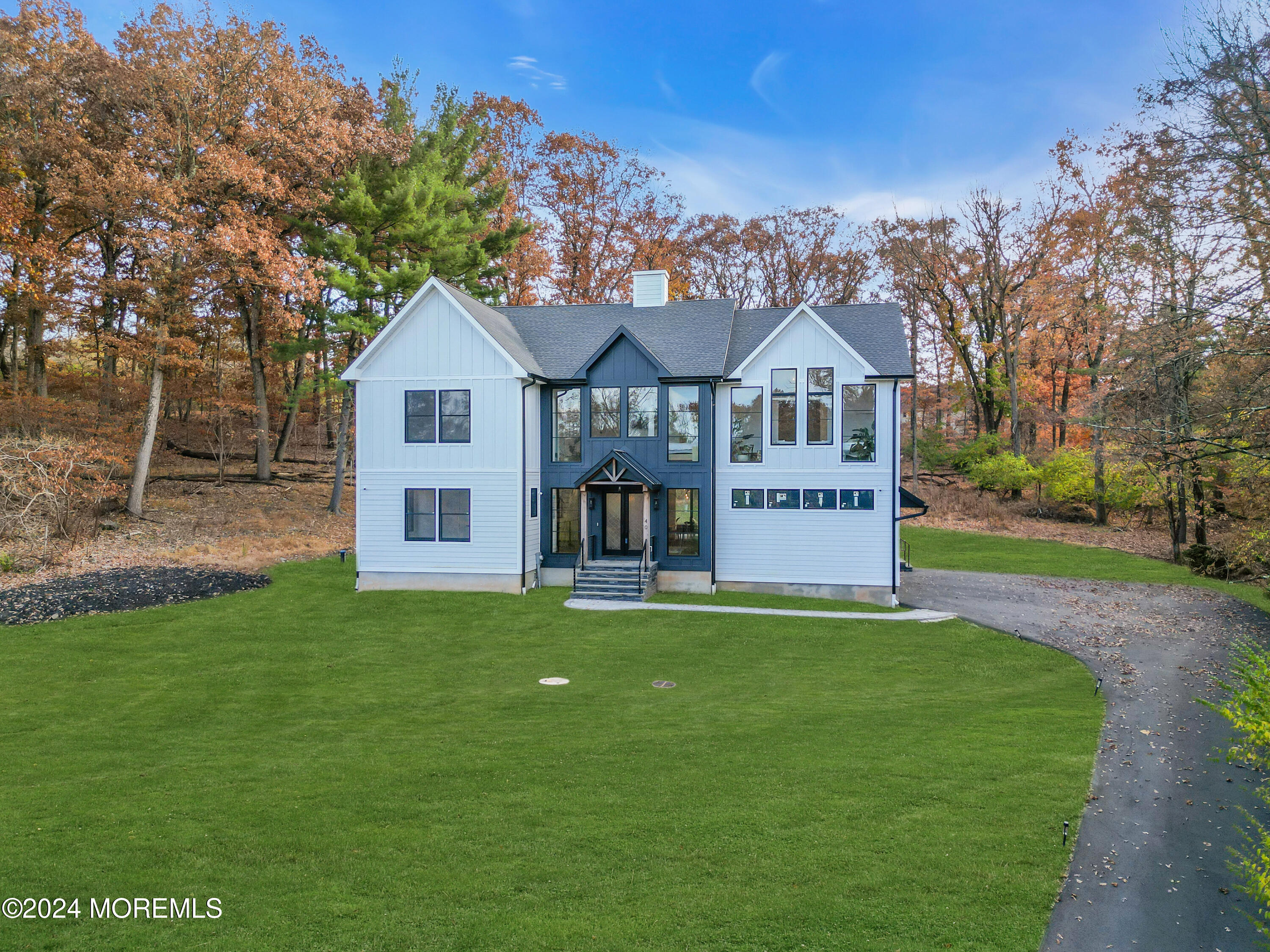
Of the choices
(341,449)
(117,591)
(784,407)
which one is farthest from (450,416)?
(341,449)

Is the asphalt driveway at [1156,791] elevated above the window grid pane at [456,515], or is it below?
below

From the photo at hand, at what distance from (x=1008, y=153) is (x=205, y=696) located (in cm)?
3655

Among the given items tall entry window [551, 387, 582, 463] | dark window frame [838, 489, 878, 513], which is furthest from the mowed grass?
tall entry window [551, 387, 582, 463]

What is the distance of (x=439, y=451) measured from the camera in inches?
799

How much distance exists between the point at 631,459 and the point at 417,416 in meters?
6.26

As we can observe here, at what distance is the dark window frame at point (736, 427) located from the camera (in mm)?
20188

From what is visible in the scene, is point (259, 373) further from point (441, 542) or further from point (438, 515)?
point (441, 542)

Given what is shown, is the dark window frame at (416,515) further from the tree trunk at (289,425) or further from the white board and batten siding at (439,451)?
the tree trunk at (289,425)

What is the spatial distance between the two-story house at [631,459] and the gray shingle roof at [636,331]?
0.17 meters

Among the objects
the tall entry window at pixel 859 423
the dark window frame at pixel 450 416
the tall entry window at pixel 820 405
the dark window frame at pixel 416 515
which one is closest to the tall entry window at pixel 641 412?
the tall entry window at pixel 820 405

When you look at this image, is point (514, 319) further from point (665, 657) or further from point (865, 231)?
point (865, 231)

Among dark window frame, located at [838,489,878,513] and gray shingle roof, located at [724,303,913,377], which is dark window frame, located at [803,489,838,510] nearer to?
dark window frame, located at [838,489,878,513]

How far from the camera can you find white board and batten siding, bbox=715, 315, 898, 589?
63.4 ft

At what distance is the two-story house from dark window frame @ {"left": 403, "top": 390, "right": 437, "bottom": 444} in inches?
1.6
